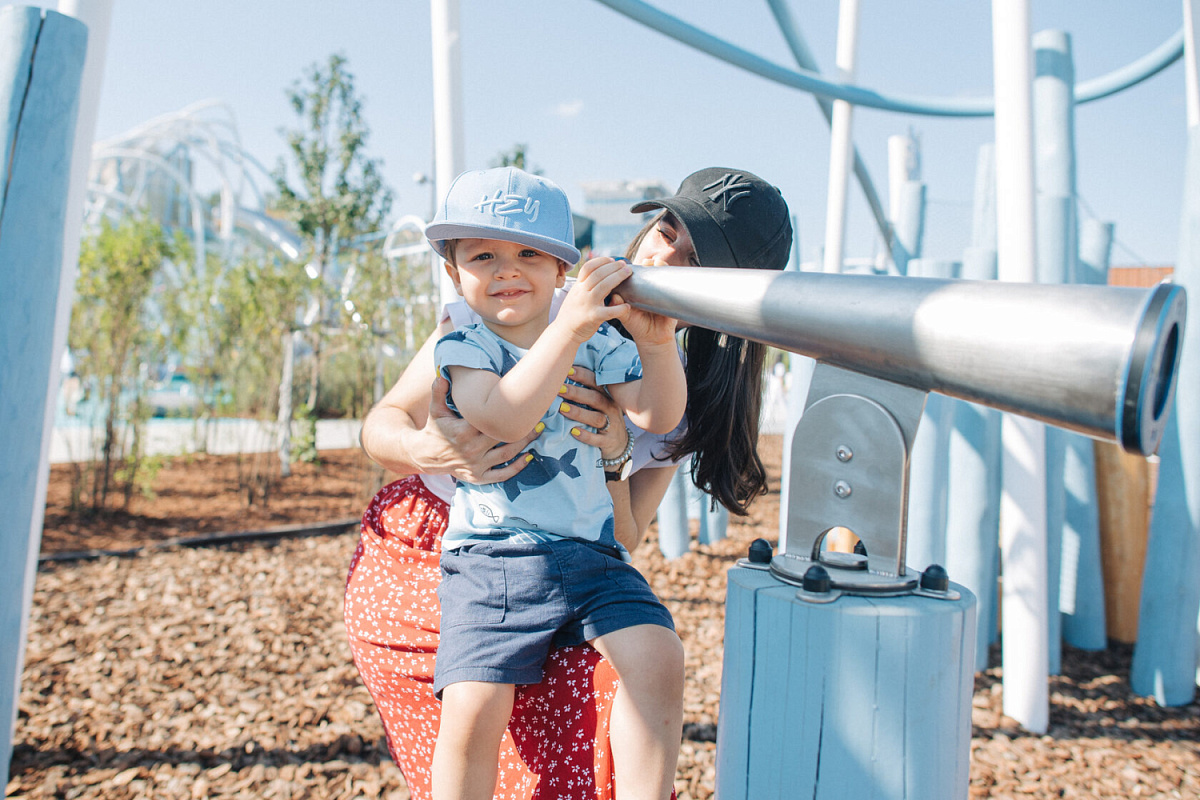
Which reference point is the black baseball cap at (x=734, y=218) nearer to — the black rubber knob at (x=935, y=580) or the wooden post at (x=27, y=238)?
the black rubber knob at (x=935, y=580)

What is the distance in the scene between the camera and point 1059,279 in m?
3.32

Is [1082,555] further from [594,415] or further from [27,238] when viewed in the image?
[27,238]

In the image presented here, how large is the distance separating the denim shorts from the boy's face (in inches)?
17.3

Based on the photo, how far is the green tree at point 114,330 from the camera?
6027 millimetres

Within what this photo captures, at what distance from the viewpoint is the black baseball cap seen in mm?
1498

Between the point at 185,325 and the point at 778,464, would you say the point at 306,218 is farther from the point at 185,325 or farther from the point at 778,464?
the point at 778,464

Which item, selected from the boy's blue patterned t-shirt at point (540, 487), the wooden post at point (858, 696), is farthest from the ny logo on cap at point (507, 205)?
the wooden post at point (858, 696)

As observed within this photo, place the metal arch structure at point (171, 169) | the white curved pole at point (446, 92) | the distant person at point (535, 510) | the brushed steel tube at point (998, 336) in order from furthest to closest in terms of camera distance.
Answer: the metal arch structure at point (171, 169)
the white curved pole at point (446, 92)
the distant person at point (535, 510)
the brushed steel tube at point (998, 336)

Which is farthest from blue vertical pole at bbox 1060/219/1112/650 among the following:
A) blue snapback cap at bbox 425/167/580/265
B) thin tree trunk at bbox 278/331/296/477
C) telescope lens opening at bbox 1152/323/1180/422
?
thin tree trunk at bbox 278/331/296/477

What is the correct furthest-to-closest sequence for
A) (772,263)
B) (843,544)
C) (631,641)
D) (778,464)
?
(778,464), (843,544), (772,263), (631,641)

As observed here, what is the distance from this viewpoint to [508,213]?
1.41 m

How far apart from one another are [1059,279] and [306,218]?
10.4 meters

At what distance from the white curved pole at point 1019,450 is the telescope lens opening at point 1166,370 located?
2.30m

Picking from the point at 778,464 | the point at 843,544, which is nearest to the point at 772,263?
the point at 843,544
